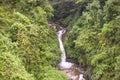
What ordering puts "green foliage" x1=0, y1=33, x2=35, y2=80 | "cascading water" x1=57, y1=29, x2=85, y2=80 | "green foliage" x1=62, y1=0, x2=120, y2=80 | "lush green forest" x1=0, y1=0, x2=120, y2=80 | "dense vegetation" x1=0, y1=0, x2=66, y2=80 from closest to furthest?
"green foliage" x1=0, y1=33, x2=35, y2=80, "dense vegetation" x1=0, y1=0, x2=66, y2=80, "lush green forest" x1=0, y1=0, x2=120, y2=80, "green foliage" x1=62, y1=0, x2=120, y2=80, "cascading water" x1=57, y1=29, x2=85, y2=80

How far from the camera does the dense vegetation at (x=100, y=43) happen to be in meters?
23.1

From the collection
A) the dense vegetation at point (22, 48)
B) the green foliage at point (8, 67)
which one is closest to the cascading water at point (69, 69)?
the dense vegetation at point (22, 48)

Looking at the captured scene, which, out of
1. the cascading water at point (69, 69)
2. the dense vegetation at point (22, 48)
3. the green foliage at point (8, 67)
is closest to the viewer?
the green foliage at point (8, 67)

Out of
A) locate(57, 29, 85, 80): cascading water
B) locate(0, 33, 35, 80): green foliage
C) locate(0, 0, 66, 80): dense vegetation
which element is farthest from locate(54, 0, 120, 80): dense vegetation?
locate(0, 33, 35, 80): green foliage

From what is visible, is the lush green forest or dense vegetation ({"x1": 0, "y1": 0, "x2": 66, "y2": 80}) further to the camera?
the lush green forest

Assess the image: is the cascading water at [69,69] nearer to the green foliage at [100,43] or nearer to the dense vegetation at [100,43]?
the dense vegetation at [100,43]

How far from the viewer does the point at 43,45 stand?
27.0 metres

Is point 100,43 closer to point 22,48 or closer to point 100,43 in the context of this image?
point 100,43

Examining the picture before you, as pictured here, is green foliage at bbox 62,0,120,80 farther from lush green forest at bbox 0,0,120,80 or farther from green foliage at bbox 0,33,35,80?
green foliage at bbox 0,33,35,80

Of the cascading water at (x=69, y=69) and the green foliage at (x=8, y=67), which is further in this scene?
the cascading water at (x=69, y=69)

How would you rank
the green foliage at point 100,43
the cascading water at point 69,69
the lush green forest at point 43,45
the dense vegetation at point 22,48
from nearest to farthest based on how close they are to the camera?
the dense vegetation at point 22,48
the lush green forest at point 43,45
the green foliage at point 100,43
the cascading water at point 69,69

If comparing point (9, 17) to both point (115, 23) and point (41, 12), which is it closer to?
point (41, 12)

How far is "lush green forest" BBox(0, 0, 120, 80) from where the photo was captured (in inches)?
780

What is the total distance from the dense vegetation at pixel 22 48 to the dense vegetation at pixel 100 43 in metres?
3.69
